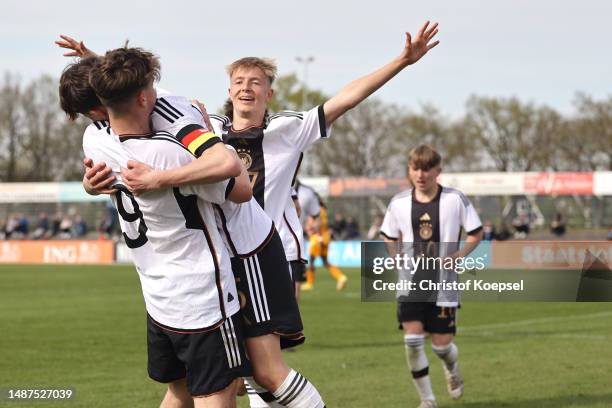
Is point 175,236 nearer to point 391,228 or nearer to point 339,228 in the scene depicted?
point 391,228

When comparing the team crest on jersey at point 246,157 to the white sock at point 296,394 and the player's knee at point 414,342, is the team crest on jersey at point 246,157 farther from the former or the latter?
the player's knee at point 414,342

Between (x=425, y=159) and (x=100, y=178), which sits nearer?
(x=100, y=178)

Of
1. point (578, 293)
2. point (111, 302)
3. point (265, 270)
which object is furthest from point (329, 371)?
point (111, 302)

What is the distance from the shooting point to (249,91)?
6.57 metres

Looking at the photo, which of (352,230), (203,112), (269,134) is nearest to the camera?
(203,112)

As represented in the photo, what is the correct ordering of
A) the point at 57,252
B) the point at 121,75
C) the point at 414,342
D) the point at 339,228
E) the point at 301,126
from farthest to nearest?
the point at 339,228 → the point at 57,252 → the point at 414,342 → the point at 301,126 → the point at 121,75

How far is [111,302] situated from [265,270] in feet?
53.6

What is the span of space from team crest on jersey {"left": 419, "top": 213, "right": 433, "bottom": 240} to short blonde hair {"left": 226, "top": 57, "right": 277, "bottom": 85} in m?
3.02

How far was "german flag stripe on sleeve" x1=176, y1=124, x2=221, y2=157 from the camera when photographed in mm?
4535

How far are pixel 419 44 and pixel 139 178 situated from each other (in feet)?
6.22

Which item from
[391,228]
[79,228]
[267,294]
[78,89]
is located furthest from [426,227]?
[79,228]

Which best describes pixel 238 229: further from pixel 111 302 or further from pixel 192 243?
pixel 111 302

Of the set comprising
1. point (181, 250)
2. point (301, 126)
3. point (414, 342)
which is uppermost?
point (301, 126)
